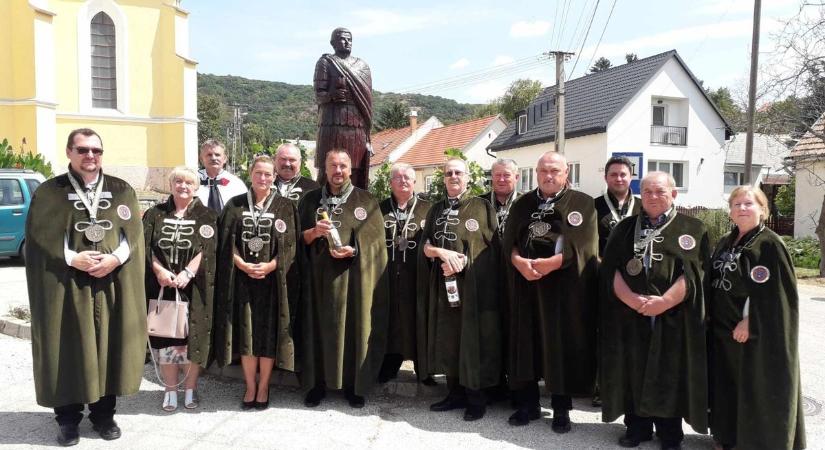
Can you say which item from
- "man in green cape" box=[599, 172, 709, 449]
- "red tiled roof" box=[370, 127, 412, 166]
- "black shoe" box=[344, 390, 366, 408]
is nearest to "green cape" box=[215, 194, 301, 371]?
"black shoe" box=[344, 390, 366, 408]

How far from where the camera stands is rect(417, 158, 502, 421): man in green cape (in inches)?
190

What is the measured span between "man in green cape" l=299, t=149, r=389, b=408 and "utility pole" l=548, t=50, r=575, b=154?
1549cm

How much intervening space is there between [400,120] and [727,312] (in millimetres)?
56466

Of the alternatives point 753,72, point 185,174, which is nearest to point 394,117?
point 753,72

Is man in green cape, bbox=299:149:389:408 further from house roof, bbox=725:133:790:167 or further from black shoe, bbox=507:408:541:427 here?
house roof, bbox=725:133:790:167

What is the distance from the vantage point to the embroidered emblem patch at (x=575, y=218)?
4.55 m

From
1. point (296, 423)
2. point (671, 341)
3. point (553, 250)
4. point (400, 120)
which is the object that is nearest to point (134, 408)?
point (296, 423)

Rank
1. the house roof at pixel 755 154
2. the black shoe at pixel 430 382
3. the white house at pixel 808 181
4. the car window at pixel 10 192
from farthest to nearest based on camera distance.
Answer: the house roof at pixel 755 154
the white house at pixel 808 181
the car window at pixel 10 192
the black shoe at pixel 430 382

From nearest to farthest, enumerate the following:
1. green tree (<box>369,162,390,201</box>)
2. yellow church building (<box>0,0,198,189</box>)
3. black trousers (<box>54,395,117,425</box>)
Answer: black trousers (<box>54,395,117,425</box>), green tree (<box>369,162,390,201</box>), yellow church building (<box>0,0,198,189</box>)

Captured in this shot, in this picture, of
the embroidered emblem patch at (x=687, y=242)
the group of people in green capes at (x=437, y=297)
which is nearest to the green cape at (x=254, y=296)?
the group of people in green capes at (x=437, y=297)

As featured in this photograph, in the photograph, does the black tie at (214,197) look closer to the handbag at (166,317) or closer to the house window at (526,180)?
the handbag at (166,317)

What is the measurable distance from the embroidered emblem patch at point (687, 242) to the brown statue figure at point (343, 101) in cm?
379

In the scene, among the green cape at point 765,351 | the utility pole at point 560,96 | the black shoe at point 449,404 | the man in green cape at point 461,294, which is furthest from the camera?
the utility pole at point 560,96

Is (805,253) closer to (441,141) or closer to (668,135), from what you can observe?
(668,135)
